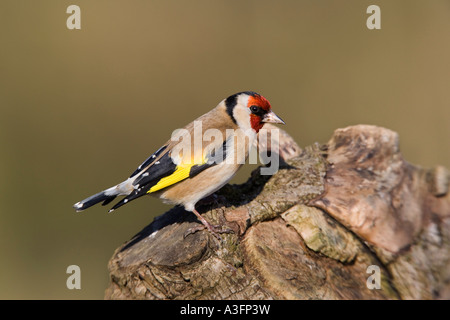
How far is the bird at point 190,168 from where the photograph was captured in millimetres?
3402

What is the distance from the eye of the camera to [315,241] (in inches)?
120

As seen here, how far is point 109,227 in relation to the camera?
19.1 ft

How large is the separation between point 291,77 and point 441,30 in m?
1.91

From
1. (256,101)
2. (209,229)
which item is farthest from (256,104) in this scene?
(209,229)

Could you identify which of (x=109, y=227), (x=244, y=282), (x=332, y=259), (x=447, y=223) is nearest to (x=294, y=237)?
(x=332, y=259)

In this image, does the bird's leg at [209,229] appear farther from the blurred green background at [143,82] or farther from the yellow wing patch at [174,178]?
the blurred green background at [143,82]

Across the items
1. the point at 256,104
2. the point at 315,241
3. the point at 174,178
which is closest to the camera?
the point at 315,241

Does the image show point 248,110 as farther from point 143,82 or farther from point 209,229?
point 143,82

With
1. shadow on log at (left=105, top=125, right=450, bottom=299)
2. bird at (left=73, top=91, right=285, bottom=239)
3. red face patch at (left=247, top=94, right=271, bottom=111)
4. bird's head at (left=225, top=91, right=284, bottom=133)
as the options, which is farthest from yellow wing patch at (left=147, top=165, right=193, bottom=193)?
red face patch at (left=247, top=94, right=271, bottom=111)

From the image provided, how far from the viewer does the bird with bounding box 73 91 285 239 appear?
134 inches

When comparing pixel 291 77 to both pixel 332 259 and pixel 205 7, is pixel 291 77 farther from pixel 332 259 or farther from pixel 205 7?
pixel 332 259

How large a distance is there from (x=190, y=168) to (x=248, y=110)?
0.71m

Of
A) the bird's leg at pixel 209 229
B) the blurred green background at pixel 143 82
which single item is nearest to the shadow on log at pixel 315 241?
the bird's leg at pixel 209 229

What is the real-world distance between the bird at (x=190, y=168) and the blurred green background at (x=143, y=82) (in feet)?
7.55
